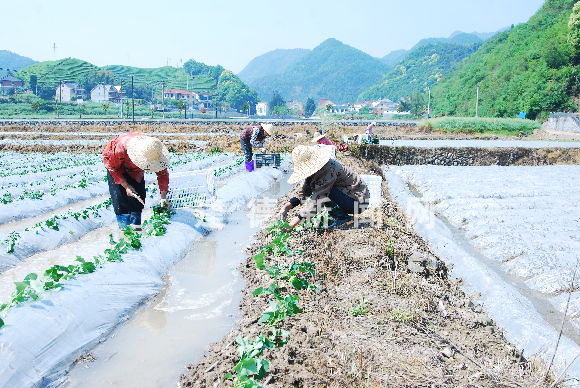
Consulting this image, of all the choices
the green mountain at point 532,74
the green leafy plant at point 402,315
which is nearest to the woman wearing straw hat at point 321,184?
the green leafy plant at point 402,315

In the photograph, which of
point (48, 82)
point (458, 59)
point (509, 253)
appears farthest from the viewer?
point (458, 59)

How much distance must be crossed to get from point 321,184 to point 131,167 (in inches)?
103

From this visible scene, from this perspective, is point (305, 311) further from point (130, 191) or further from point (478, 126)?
point (478, 126)

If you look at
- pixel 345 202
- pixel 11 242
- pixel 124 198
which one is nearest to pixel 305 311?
pixel 345 202

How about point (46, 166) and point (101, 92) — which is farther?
point (101, 92)

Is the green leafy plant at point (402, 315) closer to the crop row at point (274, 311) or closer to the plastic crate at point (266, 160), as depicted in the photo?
the crop row at point (274, 311)

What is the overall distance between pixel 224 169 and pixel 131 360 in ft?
31.6

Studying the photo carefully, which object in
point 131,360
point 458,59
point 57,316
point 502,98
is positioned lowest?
point 131,360

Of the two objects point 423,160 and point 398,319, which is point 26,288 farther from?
point 423,160

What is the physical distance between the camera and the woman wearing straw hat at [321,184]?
5633 mm

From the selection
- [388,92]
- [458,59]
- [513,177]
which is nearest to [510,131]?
[513,177]

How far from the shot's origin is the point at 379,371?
299cm

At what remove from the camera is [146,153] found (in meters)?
6.17

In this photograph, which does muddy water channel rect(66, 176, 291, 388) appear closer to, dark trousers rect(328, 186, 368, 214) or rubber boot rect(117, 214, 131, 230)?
rubber boot rect(117, 214, 131, 230)
